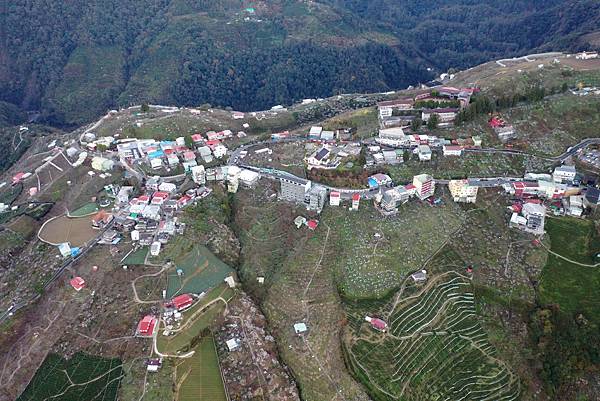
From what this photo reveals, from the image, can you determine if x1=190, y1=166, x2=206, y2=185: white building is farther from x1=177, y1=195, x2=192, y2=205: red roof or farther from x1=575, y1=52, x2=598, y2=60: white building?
x1=575, y1=52, x2=598, y2=60: white building

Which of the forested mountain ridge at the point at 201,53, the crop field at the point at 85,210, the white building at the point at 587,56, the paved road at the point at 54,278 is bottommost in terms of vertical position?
the forested mountain ridge at the point at 201,53

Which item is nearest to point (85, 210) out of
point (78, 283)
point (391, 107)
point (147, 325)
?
point (78, 283)

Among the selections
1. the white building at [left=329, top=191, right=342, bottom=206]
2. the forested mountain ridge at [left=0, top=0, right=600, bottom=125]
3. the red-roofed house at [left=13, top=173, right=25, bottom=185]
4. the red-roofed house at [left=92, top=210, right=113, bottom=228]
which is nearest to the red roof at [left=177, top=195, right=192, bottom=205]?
the red-roofed house at [left=92, top=210, right=113, bottom=228]

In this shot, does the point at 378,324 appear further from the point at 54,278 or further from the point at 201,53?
the point at 201,53

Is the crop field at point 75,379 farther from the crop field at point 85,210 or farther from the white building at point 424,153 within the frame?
the white building at point 424,153

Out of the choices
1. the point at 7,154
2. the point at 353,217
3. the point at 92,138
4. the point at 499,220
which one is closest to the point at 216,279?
the point at 353,217

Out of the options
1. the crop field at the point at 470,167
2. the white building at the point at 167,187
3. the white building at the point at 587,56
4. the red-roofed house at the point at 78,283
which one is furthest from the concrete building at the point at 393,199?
the white building at the point at 587,56

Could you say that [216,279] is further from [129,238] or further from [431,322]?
[431,322]
